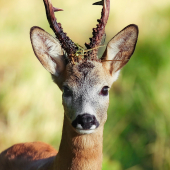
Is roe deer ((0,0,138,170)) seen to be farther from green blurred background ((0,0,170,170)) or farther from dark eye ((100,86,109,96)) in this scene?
green blurred background ((0,0,170,170))

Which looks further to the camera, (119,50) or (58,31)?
(119,50)

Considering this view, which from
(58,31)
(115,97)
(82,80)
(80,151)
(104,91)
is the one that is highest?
(58,31)

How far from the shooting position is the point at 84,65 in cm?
331

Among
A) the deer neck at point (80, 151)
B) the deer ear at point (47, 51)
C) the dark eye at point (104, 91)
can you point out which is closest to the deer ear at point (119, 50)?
the dark eye at point (104, 91)

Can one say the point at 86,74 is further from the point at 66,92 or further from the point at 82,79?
the point at 66,92

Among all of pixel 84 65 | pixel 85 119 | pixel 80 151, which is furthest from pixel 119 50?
pixel 80 151

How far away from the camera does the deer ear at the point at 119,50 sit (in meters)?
3.46

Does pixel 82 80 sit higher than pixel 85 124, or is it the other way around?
pixel 82 80

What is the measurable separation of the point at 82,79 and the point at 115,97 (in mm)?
4744

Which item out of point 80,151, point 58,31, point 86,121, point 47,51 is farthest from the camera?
point 47,51

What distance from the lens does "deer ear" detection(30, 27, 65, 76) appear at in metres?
3.44

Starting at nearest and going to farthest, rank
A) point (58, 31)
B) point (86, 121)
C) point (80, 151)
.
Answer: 1. point (86, 121)
2. point (80, 151)
3. point (58, 31)

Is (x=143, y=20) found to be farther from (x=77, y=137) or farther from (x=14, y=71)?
(x=77, y=137)

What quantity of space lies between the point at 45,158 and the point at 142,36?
505 cm
